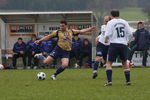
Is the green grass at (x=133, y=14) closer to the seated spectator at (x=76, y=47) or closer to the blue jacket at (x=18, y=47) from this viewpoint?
the seated spectator at (x=76, y=47)

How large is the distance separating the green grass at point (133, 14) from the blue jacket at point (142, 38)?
37.3 m

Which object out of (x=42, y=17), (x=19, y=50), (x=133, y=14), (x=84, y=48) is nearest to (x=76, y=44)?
(x=84, y=48)

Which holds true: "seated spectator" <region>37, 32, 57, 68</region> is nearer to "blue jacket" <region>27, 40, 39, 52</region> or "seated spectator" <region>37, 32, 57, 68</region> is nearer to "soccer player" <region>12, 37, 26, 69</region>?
"blue jacket" <region>27, 40, 39, 52</region>

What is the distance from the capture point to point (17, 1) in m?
66.7

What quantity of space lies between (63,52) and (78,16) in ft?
33.7

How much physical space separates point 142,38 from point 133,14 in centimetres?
4369

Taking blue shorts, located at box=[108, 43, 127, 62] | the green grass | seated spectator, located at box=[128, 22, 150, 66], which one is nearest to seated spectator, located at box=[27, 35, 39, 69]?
seated spectator, located at box=[128, 22, 150, 66]

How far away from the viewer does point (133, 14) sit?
71.9m

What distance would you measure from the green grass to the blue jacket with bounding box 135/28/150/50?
37271mm

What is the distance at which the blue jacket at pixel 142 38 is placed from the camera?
28452 millimetres

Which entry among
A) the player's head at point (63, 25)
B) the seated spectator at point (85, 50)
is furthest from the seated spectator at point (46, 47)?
the player's head at point (63, 25)

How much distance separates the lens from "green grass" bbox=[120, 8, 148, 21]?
67.8m

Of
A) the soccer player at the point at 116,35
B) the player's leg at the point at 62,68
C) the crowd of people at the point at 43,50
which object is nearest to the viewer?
the soccer player at the point at 116,35

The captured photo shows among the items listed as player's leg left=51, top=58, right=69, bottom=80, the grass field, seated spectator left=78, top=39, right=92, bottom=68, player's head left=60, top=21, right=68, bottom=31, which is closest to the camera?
the grass field
